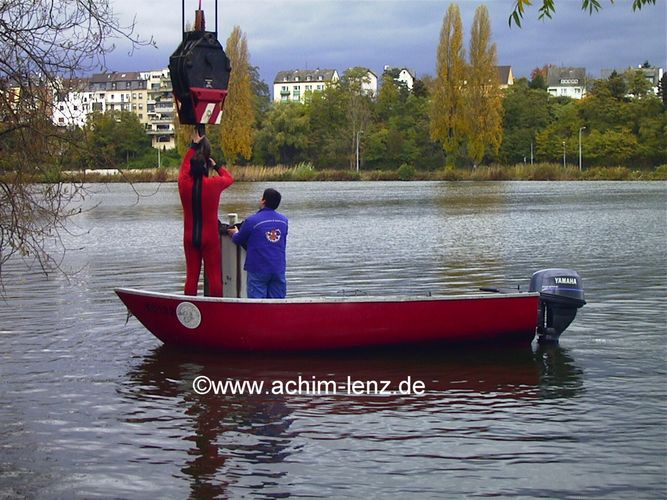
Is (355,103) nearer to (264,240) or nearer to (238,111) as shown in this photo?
(238,111)

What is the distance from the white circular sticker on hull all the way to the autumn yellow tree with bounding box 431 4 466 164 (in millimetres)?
73509

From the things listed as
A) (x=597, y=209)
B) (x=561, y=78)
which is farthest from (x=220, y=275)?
(x=561, y=78)

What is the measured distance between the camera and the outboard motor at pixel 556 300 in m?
11.0

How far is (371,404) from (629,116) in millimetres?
92091

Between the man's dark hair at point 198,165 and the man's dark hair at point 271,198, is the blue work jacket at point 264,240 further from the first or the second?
the man's dark hair at point 198,165

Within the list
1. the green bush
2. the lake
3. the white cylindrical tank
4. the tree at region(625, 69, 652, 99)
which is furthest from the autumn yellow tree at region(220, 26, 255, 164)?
the white cylindrical tank

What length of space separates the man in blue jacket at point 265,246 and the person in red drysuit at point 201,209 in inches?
12.5

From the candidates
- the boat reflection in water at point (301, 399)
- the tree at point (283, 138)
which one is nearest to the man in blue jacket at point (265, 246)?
the boat reflection in water at point (301, 399)

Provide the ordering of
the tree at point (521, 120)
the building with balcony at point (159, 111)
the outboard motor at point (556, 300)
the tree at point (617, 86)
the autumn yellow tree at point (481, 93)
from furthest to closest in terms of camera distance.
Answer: the building with balcony at point (159, 111), the tree at point (617, 86), the tree at point (521, 120), the autumn yellow tree at point (481, 93), the outboard motor at point (556, 300)

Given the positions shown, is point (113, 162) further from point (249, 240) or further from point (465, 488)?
point (465, 488)

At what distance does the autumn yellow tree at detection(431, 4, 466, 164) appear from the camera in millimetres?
81625

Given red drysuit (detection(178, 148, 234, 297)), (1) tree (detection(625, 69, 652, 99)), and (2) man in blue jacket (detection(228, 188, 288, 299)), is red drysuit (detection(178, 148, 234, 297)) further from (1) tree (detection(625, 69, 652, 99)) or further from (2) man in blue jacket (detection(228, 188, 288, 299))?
(1) tree (detection(625, 69, 652, 99))

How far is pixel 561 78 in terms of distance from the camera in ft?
630

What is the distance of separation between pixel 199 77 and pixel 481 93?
246ft
